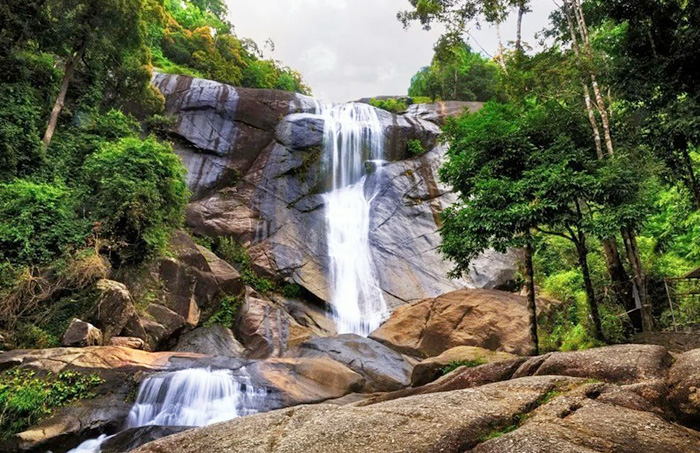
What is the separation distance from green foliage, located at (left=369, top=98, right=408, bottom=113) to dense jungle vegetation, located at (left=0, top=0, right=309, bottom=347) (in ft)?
53.8

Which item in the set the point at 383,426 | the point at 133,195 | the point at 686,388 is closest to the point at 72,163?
the point at 133,195

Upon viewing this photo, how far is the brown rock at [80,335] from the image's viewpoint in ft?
33.9

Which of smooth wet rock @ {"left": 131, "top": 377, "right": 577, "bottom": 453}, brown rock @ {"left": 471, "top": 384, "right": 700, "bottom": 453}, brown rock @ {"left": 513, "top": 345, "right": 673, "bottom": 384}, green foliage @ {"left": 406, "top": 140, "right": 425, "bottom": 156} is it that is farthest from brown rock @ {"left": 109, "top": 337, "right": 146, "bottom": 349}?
green foliage @ {"left": 406, "top": 140, "right": 425, "bottom": 156}

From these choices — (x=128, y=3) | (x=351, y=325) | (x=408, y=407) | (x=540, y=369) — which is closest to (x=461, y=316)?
(x=351, y=325)

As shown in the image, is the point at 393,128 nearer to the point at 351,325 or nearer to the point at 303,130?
the point at 303,130

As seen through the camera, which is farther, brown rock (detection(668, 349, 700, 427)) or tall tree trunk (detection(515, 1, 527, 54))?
tall tree trunk (detection(515, 1, 527, 54))

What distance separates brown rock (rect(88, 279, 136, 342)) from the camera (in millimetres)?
11406

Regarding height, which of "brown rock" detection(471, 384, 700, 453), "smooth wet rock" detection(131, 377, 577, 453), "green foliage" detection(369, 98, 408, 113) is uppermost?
"green foliage" detection(369, 98, 408, 113)

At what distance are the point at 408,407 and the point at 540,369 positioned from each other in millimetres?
2460

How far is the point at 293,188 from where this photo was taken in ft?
79.2

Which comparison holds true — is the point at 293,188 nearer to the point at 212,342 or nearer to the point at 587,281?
the point at 212,342

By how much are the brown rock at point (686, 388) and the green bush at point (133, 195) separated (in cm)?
1372

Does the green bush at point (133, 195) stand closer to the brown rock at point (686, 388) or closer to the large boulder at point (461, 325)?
the large boulder at point (461, 325)

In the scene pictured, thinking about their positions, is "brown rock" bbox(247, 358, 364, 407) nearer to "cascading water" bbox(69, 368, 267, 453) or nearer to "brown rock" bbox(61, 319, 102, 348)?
Answer: "cascading water" bbox(69, 368, 267, 453)
